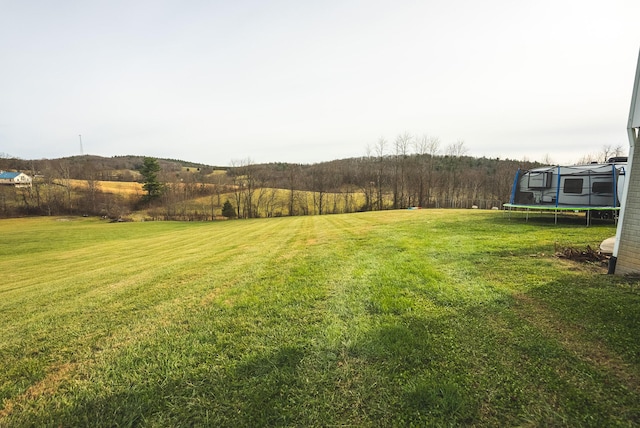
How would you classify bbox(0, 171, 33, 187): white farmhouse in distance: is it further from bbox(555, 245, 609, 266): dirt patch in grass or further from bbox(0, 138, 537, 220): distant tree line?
bbox(555, 245, 609, 266): dirt patch in grass

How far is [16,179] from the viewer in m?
57.2

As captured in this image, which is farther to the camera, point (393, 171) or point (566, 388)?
point (393, 171)

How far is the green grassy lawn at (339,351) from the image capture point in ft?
7.07

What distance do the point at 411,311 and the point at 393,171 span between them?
46.9 metres

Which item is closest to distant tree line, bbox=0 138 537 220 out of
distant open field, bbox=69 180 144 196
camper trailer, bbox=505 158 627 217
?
distant open field, bbox=69 180 144 196

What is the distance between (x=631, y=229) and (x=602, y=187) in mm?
9847

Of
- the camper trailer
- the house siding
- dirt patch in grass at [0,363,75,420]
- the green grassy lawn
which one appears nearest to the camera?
the green grassy lawn

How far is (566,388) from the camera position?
222 centimetres

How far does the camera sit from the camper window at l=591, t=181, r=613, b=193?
38.3ft

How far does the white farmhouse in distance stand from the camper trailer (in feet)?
257

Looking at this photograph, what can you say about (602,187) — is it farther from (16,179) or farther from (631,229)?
(16,179)

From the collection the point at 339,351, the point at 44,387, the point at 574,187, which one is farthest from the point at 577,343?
the point at 574,187

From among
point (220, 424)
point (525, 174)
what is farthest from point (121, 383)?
point (525, 174)

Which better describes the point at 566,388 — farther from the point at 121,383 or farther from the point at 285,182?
the point at 285,182
